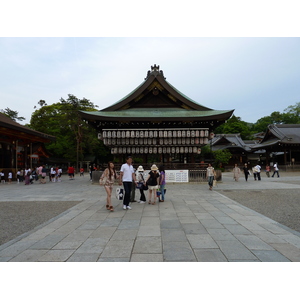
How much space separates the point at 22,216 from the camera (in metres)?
7.05

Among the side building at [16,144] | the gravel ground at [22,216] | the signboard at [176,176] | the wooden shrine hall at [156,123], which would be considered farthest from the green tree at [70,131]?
the gravel ground at [22,216]

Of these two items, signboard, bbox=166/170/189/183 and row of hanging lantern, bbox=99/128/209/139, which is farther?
row of hanging lantern, bbox=99/128/209/139

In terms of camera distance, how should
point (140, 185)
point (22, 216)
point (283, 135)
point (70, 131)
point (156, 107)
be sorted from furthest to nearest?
point (70, 131) → point (283, 135) → point (156, 107) → point (140, 185) → point (22, 216)

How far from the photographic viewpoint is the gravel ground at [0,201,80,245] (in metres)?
5.47

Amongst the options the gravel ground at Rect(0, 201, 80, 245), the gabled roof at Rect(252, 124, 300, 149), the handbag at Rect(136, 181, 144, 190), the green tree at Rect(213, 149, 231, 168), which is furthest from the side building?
the gabled roof at Rect(252, 124, 300, 149)

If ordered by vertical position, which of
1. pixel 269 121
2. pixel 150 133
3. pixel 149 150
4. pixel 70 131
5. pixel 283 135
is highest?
pixel 269 121

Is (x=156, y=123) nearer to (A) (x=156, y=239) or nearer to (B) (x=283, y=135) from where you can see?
(A) (x=156, y=239)

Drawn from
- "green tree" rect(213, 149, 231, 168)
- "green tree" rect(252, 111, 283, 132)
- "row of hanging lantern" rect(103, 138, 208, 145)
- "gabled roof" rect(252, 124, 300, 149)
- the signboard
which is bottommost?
the signboard

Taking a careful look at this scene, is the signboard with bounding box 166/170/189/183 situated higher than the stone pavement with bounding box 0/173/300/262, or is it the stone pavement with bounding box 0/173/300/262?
the signboard with bounding box 166/170/189/183

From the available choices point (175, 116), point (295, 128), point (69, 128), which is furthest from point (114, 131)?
point (295, 128)

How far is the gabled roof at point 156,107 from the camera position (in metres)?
17.3

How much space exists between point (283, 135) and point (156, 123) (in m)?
28.5

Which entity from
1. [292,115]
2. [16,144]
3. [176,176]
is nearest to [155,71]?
[176,176]

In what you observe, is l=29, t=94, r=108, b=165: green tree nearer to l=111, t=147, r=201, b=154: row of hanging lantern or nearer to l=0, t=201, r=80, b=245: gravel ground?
l=111, t=147, r=201, b=154: row of hanging lantern
